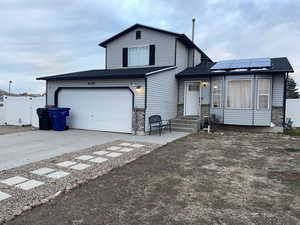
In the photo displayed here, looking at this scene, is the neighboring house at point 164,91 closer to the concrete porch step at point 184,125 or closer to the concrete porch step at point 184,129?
the concrete porch step at point 184,125

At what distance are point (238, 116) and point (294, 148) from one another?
3977mm

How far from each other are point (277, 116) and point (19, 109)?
15198 millimetres

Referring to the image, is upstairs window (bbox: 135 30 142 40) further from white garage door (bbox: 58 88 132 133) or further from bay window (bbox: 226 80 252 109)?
bay window (bbox: 226 80 252 109)

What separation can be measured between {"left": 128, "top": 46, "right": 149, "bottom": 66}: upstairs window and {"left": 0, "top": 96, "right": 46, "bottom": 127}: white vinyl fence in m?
5.96

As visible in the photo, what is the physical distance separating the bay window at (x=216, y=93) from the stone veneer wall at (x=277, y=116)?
103 inches

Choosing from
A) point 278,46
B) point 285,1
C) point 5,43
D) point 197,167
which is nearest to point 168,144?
point 197,167

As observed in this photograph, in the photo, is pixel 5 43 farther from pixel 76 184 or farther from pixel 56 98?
pixel 76 184

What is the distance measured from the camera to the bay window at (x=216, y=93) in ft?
38.2

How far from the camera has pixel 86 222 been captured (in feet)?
8.76

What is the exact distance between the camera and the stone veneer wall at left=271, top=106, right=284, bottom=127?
10.7 m

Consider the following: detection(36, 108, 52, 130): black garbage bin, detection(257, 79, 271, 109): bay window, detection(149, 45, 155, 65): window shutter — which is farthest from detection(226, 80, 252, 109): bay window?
detection(36, 108, 52, 130): black garbage bin

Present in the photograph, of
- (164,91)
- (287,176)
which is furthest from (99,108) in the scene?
(287,176)

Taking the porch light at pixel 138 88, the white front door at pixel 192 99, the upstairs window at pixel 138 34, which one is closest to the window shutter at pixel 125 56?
the upstairs window at pixel 138 34

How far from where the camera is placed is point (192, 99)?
42.0 feet
